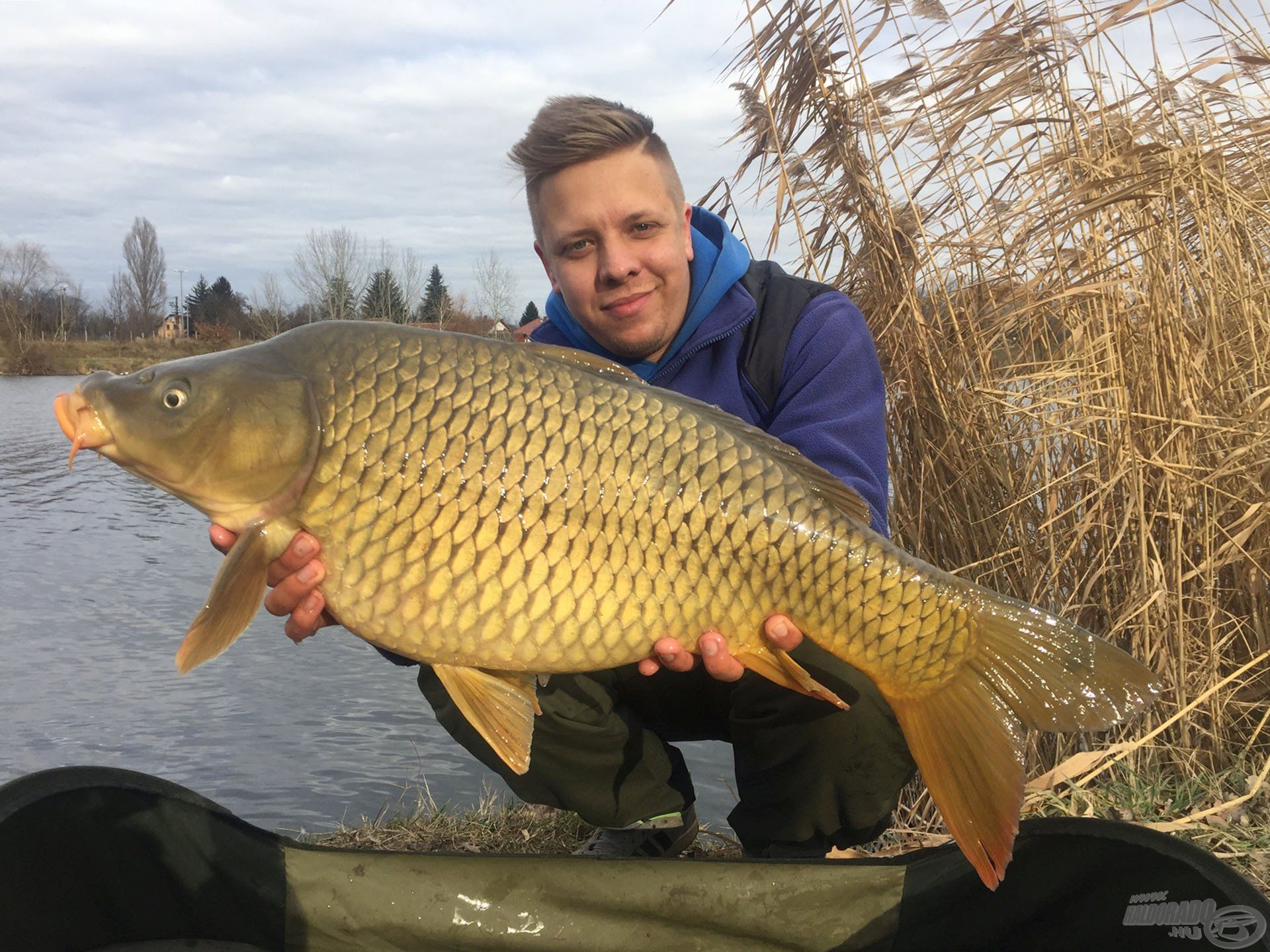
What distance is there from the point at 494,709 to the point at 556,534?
28cm

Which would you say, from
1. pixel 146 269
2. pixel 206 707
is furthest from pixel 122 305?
pixel 206 707

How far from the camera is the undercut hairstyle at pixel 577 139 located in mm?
1983

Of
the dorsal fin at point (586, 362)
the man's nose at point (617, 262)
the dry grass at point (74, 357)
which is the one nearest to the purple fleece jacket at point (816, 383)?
the man's nose at point (617, 262)

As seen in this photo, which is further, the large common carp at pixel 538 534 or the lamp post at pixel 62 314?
the lamp post at pixel 62 314

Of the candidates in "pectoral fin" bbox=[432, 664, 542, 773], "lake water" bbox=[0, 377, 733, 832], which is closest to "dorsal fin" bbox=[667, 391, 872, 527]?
"pectoral fin" bbox=[432, 664, 542, 773]

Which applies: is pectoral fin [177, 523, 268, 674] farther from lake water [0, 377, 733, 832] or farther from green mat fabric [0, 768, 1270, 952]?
lake water [0, 377, 733, 832]

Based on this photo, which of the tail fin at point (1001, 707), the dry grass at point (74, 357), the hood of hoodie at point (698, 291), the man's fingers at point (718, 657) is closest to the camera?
the tail fin at point (1001, 707)

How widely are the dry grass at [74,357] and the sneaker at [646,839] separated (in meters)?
23.3

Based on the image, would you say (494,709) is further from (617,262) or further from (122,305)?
(122,305)

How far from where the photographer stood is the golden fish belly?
1.31 metres

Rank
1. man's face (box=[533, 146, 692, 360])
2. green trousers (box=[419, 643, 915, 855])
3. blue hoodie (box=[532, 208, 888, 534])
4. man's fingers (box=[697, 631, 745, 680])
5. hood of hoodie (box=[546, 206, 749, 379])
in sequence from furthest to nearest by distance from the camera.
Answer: hood of hoodie (box=[546, 206, 749, 379]) < man's face (box=[533, 146, 692, 360]) < blue hoodie (box=[532, 208, 888, 534]) < green trousers (box=[419, 643, 915, 855]) < man's fingers (box=[697, 631, 745, 680])

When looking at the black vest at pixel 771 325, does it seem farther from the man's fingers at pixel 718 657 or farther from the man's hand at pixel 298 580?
the man's hand at pixel 298 580

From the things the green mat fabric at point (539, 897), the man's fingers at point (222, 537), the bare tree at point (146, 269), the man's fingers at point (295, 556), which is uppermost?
the bare tree at point (146, 269)

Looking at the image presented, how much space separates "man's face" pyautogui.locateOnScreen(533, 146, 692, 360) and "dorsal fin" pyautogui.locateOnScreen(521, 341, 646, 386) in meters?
0.57
